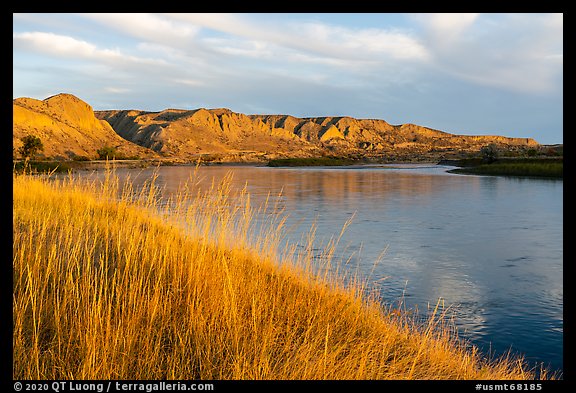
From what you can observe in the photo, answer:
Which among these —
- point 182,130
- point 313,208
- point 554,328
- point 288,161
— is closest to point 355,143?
point 182,130

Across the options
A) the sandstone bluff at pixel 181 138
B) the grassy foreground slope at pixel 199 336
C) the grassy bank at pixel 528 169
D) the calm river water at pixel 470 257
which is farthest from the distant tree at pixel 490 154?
the grassy foreground slope at pixel 199 336

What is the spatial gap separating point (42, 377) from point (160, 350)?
0.95m

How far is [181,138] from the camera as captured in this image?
140500 millimetres

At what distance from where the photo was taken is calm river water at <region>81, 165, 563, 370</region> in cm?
770

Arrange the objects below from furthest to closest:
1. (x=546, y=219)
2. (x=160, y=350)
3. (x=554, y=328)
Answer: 1. (x=546, y=219)
2. (x=554, y=328)
3. (x=160, y=350)

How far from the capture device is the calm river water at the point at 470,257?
770 centimetres

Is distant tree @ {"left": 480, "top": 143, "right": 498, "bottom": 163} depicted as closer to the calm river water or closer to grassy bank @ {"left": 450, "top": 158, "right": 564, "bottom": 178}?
grassy bank @ {"left": 450, "top": 158, "right": 564, "bottom": 178}

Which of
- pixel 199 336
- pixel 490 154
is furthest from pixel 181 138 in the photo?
pixel 199 336

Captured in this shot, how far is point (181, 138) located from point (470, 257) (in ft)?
441

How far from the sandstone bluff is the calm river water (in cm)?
7843

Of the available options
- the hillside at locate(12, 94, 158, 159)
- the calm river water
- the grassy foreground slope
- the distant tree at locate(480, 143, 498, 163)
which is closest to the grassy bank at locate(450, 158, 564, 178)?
the distant tree at locate(480, 143, 498, 163)
